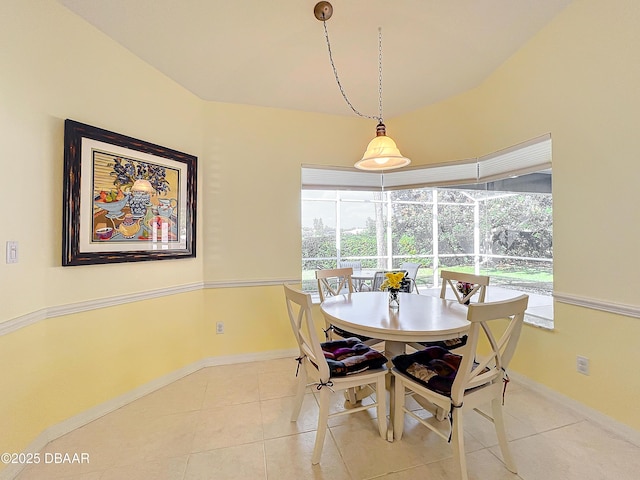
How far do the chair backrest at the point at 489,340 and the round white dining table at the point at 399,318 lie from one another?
20 cm

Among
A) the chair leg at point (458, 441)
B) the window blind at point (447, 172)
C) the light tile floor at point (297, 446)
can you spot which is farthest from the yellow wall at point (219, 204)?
the chair leg at point (458, 441)

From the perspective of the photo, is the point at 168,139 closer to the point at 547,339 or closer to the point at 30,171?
the point at 30,171

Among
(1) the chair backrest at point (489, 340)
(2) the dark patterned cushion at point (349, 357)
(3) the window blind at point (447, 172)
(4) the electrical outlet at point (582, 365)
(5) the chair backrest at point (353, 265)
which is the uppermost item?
(3) the window blind at point (447, 172)

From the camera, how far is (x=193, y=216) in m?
2.79

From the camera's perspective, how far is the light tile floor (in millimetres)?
1573

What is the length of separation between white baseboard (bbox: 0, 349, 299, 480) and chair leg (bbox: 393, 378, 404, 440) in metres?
1.55

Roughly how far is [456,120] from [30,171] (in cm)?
356

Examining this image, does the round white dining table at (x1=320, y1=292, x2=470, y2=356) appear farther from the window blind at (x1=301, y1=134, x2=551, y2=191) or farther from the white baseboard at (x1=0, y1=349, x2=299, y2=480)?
the window blind at (x1=301, y1=134, x2=551, y2=191)

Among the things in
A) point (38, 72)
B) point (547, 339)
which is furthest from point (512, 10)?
point (38, 72)

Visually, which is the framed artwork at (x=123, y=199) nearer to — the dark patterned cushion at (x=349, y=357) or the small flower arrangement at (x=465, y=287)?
the dark patterned cushion at (x=349, y=357)

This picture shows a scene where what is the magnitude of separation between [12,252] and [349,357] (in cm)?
203

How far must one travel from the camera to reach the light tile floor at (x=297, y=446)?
1.57m

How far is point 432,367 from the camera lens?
169 centimetres

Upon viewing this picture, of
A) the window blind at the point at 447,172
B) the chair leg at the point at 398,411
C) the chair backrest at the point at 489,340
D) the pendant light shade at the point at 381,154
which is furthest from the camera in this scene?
the window blind at the point at 447,172
